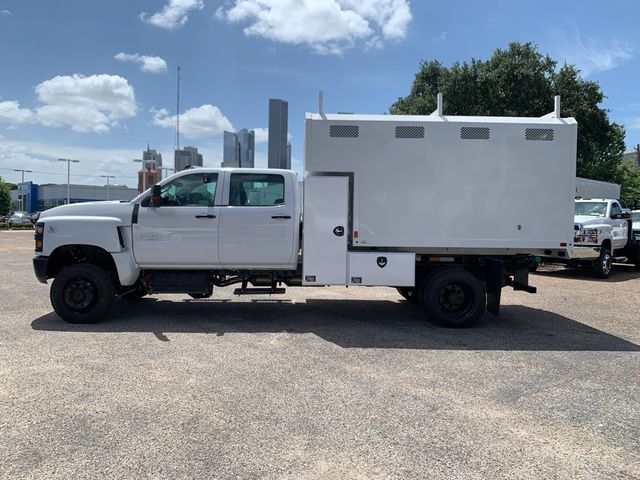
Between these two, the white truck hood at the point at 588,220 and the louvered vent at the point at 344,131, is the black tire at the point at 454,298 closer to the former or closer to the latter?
the louvered vent at the point at 344,131

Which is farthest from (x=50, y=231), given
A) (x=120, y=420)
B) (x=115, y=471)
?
(x=115, y=471)

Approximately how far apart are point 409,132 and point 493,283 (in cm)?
257

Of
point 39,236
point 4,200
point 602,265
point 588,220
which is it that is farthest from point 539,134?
point 4,200

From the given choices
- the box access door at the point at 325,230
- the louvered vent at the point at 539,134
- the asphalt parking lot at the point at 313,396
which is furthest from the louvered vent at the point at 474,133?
the asphalt parking lot at the point at 313,396

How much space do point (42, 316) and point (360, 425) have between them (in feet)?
19.8

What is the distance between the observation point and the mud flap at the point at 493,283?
7371 millimetres

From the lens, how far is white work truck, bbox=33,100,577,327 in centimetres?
705

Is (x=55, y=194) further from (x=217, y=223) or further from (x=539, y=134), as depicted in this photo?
(x=539, y=134)

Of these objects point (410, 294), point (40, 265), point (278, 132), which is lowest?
point (410, 294)

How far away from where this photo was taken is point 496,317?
8336mm

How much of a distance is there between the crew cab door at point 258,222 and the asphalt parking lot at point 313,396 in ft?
3.38

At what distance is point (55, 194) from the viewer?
92.5 meters

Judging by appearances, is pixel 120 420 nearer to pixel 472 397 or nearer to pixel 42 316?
pixel 472 397

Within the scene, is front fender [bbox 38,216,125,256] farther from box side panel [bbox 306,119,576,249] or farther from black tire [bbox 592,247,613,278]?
black tire [bbox 592,247,613,278]
